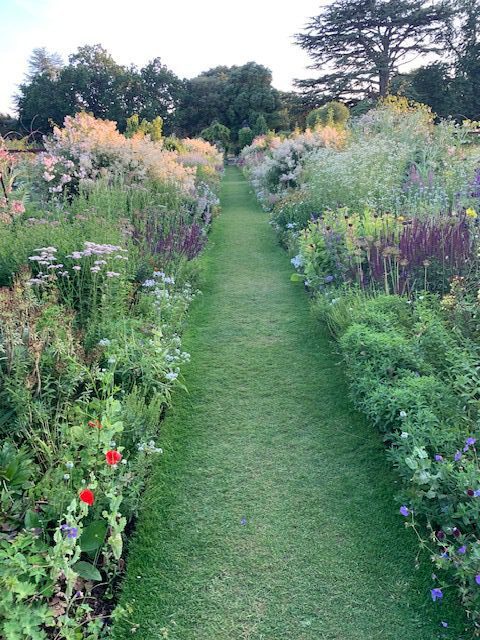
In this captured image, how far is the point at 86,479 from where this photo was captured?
7.98ft

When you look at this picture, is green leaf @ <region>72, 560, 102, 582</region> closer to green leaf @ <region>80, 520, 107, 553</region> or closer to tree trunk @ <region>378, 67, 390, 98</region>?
green leaf @ <region>80, 520, 107, 553</region>

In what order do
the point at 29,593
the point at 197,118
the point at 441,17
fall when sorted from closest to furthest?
the point at 29,593 < the point at 441,17 < the point at 197,118

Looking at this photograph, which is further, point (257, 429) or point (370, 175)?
point (370, 175)

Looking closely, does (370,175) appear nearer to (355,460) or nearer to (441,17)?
(355,460)

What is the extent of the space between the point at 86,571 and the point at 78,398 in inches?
49.3

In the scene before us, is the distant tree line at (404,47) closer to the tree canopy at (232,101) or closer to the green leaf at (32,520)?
the tree canopy at (232,101)

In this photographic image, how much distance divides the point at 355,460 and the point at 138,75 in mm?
51182

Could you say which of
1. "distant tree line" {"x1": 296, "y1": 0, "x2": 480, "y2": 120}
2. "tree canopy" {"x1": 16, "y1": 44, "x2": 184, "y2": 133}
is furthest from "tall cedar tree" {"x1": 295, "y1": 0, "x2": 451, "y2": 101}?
"tree canopy" {"x1": 16, "y1": 44, "x2": 184, "y2": 133}

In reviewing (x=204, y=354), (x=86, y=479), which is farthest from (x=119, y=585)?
(x=204, y=354)

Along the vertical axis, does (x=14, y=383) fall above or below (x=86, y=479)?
above

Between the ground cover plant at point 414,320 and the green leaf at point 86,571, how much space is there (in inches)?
54.9

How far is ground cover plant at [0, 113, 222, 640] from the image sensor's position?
188cm

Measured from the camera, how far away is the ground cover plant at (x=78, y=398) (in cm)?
188

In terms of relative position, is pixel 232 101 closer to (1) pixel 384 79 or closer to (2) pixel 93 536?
(1) pixel 384 79
